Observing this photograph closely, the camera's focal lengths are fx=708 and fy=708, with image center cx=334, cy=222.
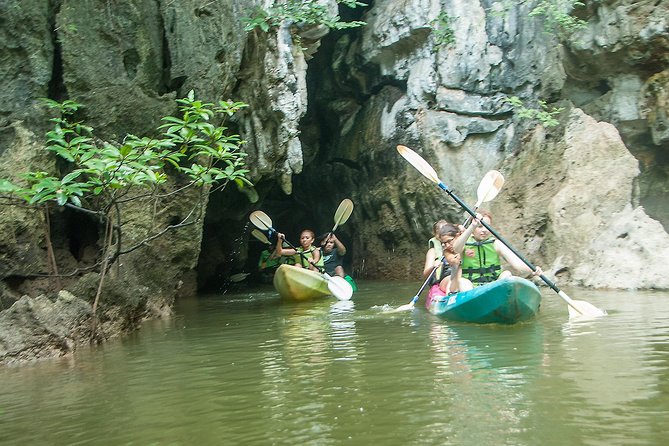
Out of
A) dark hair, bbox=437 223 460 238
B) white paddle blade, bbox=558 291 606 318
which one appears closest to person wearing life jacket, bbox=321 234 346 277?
dark hair, bbox=437 223 460 238

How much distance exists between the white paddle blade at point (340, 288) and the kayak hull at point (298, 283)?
18 cm

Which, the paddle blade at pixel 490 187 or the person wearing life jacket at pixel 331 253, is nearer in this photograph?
the paddle blade at pixel 490 187

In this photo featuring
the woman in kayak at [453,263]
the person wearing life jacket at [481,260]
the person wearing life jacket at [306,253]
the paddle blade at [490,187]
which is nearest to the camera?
the woman in kayak at [453,263]

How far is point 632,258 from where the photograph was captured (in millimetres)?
9844

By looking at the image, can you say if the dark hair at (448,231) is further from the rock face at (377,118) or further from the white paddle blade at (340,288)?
the white paddle blade at (340,288)

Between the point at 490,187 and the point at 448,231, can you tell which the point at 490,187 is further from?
the point at 448,231

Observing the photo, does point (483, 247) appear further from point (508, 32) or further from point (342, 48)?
point (342, 48)

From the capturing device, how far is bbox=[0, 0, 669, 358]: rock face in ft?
26.2

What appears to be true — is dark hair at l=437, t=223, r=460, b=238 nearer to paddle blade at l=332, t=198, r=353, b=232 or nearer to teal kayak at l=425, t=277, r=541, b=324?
teal kayak at l=425, t=277, r=541, b=324

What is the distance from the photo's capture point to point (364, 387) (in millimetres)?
4199

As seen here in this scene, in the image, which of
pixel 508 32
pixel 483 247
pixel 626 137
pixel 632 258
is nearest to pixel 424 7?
pixel 508 32

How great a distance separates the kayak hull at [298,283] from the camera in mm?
11086

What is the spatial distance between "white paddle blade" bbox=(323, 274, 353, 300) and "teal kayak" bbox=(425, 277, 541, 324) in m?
3.94

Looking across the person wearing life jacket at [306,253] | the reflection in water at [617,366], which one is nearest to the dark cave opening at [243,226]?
the person wearing life jacket at [306,253]
